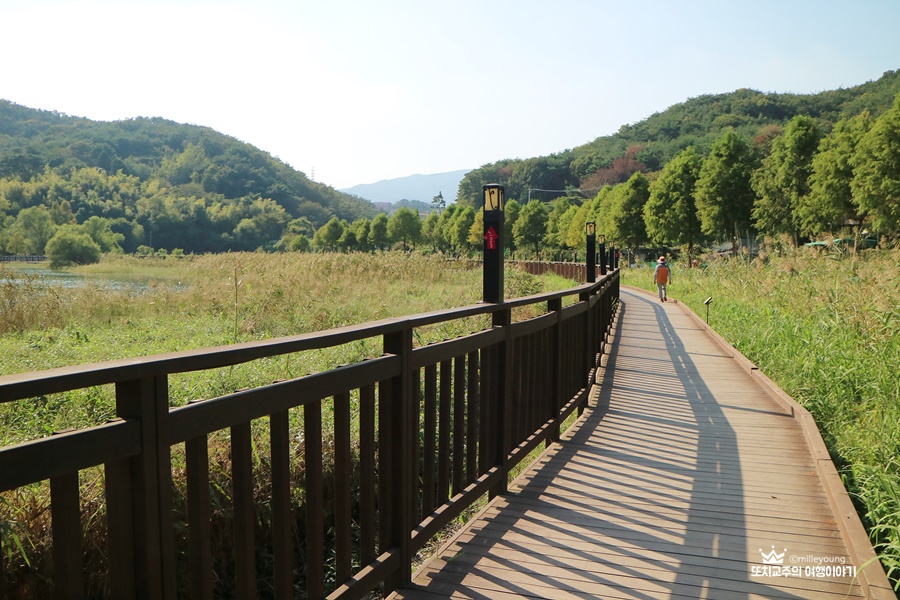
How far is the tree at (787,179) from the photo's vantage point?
38.2m

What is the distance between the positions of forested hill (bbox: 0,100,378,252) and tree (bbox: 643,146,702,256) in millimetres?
35988

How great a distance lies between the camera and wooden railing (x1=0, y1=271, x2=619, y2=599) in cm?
156

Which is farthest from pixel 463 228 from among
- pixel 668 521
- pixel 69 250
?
pixel 668 521

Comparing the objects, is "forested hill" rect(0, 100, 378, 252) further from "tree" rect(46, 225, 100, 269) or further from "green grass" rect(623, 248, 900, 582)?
"green grass" rect(623, 248, 900, 582)

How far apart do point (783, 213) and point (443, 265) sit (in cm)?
2283

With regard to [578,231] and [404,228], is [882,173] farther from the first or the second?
[404,228]

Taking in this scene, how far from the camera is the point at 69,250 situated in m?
30.3

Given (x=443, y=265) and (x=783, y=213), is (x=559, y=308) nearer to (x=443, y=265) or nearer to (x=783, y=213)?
(x=443, y=265)

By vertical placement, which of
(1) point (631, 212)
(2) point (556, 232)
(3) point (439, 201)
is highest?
(3) point (439, 201)

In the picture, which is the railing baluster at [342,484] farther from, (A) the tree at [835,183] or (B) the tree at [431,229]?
(B) the tree at [431,229]

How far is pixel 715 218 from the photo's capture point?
41.1 m

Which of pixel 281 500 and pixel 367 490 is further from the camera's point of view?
pixel 367 490

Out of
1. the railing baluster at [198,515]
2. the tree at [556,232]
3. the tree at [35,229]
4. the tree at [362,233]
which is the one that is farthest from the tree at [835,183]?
the tree at [362,233]

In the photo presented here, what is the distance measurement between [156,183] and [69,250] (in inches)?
2574
